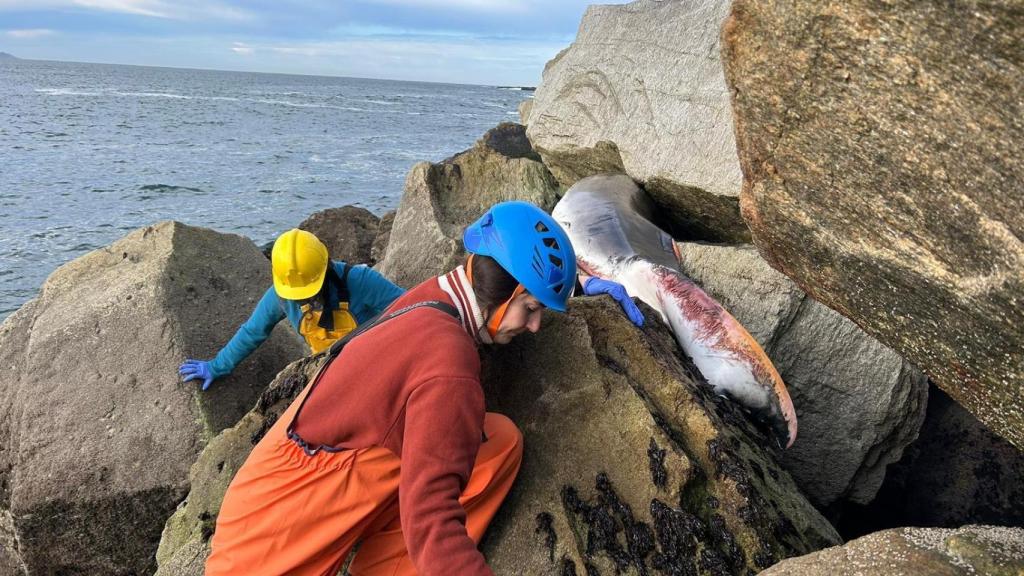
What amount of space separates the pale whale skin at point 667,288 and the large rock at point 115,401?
238 cm

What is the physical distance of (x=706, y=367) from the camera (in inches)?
184

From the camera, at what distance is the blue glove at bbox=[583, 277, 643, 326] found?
396cm

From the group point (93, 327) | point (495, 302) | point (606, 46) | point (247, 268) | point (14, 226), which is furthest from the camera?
point (14, 226)

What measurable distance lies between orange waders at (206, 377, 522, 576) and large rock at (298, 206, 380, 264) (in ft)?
19.4

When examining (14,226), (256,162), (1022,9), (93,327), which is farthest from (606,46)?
(256,162)

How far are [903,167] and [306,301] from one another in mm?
3459

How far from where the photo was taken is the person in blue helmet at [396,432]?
2.65 metres

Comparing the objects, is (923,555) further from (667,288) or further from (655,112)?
(655,112)

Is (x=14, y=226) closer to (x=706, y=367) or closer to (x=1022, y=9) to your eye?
(x=706, y=367)

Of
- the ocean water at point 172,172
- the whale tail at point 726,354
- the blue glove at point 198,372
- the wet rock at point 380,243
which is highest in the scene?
the whale tail at point 726,354

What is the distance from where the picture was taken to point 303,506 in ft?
9.62

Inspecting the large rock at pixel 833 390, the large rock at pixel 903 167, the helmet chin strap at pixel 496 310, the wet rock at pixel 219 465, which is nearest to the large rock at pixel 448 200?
the large rock at pixel 833 390

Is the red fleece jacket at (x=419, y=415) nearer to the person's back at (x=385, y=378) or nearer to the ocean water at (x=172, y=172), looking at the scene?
the person's back at (x=385, y=378)

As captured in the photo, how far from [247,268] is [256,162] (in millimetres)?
22687
